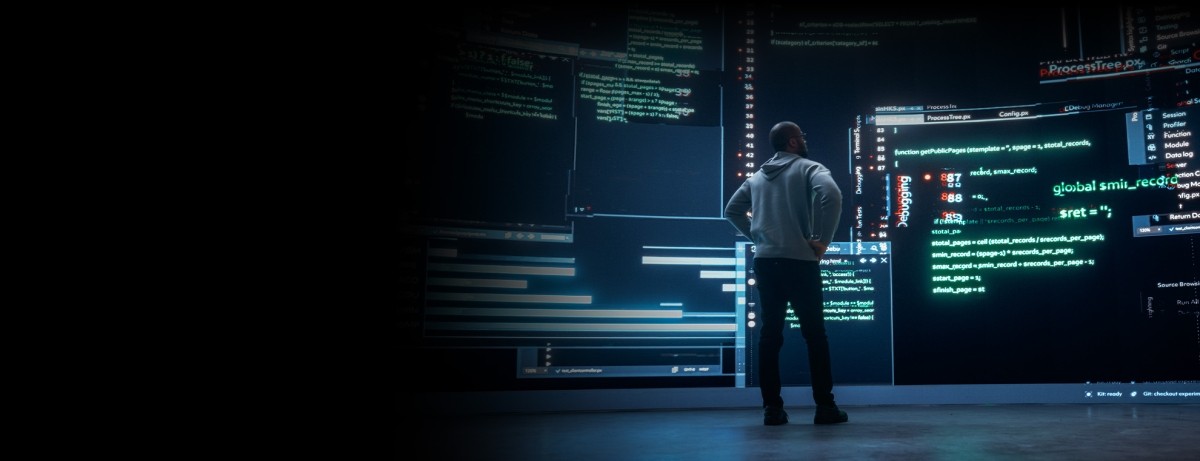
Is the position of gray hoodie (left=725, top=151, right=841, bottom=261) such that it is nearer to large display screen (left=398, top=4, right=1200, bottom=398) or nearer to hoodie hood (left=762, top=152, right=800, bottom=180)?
hoodie hood (left=762, top=152, right=800, bottom=180)

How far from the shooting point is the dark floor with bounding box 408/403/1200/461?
338cm

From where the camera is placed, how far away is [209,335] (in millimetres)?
2850

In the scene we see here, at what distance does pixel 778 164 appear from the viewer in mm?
4715

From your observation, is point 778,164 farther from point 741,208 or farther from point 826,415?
point 826,415

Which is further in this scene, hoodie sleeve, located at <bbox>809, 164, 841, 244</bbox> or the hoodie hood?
the hoodie hood

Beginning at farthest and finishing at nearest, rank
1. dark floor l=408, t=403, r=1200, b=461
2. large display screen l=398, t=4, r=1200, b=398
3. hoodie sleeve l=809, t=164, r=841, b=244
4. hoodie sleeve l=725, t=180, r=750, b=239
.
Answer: large display screen l=398, t=4, r=1200, b=398 < hoodie sleeve l=725, t=180, r=750, b=239 < hoodie sleeve l=809, t=164, r=841, b=244 < dark floor l=408, t=403, r=1200, b=461

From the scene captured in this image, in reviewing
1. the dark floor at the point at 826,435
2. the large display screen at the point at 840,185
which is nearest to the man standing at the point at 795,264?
the dark floor at the point at 826,435

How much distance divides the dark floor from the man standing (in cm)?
24

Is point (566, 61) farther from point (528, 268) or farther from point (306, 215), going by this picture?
point (306, 215)

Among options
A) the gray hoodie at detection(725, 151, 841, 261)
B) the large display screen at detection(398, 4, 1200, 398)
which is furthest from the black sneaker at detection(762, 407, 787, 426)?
the large display screen at detection(398, 4, 1200, 398)

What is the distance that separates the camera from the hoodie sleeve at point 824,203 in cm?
450

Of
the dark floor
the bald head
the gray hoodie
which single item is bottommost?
the dark floor

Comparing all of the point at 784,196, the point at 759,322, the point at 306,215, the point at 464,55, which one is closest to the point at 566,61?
the point at 464,55

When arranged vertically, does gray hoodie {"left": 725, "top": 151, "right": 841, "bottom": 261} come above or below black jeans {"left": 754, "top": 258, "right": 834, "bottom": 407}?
above
